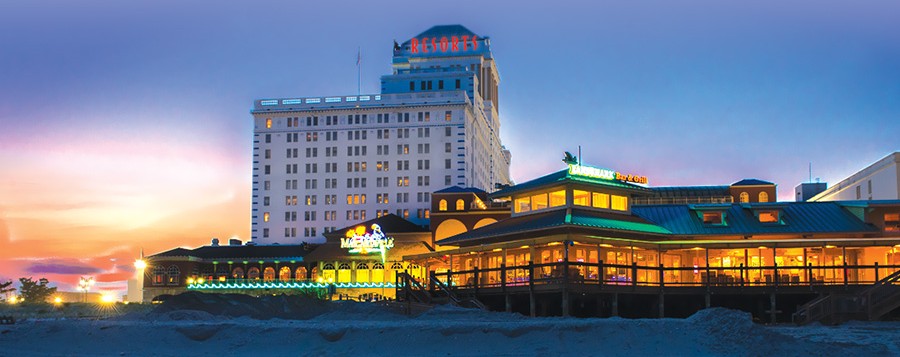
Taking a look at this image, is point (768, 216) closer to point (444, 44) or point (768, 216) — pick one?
point (768, 216)

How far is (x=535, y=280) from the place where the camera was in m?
49.1

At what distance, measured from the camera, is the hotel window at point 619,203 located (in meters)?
59.1

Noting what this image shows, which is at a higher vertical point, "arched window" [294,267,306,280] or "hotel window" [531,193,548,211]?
"hotel window" [531,193,548,211]

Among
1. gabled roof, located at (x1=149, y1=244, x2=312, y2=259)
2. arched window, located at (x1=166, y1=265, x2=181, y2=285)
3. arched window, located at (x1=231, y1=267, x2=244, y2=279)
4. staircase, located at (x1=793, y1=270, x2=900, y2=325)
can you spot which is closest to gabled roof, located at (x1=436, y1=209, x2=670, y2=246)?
staircase, located at (x1=793, y1=270, x2=900, y2=325)

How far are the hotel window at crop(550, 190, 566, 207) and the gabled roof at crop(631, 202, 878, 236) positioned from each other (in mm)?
5919

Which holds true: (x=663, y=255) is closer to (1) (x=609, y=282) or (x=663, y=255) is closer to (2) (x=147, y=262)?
(1) (x=609, y=282)

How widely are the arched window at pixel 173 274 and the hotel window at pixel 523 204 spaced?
49.2 metres

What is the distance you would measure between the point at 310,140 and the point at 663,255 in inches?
3013

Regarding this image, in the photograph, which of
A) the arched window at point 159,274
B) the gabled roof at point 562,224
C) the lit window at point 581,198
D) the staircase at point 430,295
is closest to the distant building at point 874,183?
the gabled roof at point 562,224

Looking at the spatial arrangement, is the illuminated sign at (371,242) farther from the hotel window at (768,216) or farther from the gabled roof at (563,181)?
the hotel window at (768,216)

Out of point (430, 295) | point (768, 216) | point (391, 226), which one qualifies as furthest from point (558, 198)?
point (391, 226)

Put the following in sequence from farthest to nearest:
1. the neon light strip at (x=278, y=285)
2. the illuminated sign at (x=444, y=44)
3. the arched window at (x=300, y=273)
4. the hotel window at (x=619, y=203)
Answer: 1. the illuminated sign at (x=444, y=44)
2. the arched window at (x=300, y=273)
3. the neon light strip at (x=278, y=285)
4. the hotel window at (x=619, y=203)

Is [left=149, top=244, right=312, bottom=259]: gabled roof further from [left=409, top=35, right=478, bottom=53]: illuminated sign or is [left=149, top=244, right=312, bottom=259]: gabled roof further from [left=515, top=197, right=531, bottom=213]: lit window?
[left=409, top=35, right=478, bottom=53]: illuminated sign

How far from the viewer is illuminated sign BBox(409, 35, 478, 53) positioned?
150750 millimetres
